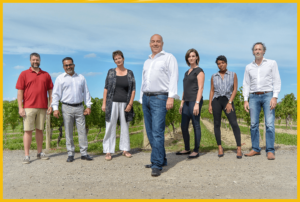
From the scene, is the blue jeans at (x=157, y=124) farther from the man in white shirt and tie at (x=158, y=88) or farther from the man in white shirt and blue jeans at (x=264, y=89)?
the man in white shirt and blue jeans at (x=264, y=89)

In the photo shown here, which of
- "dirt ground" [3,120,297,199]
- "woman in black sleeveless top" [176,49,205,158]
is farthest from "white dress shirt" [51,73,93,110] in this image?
"woman in black sleeveless top" [176,49,205,158]

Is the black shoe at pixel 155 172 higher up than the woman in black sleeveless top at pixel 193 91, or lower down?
lower down

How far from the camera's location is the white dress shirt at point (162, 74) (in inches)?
141

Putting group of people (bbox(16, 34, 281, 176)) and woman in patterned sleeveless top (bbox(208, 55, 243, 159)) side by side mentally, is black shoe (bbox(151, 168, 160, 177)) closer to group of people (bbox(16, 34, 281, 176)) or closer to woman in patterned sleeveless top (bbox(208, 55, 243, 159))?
group of people (bbox(16, 34, 281, 176))

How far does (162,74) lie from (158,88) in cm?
22

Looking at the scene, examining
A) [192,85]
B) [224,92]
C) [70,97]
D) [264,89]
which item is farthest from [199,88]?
[70,97]

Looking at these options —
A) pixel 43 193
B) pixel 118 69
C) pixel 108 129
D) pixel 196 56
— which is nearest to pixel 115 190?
pixel 43 193

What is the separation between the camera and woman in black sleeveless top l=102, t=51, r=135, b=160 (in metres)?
4.55

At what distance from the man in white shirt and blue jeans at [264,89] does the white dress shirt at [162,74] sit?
1967 mm

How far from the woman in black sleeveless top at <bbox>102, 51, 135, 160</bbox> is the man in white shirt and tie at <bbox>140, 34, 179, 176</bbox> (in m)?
0.95

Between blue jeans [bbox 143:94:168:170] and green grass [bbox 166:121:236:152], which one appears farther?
green grass [bbox 166:121:236:152]

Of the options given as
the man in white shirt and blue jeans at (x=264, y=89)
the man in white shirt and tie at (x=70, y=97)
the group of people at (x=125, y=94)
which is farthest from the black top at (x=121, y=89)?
the man in white shirt and blue jeans at (x=264, y=89)

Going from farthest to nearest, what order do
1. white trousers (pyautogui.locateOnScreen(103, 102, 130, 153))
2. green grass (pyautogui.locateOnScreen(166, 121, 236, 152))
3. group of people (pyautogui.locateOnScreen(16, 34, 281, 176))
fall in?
green grass (pyautogui.locateOnScreen(166, 121, 236, 152)), white trousers (pyautogui.locateOnScreen(103, 102, 130, 153)), group of people (pyautogui.locateOnScreen(16, 34, 281, 176))

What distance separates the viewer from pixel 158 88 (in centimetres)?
360
